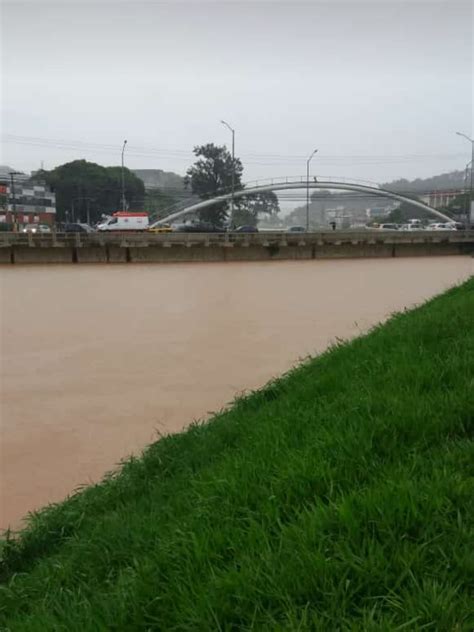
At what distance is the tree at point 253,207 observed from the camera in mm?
76075

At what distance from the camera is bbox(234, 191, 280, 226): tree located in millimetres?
76075

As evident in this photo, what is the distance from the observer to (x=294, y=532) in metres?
2.00

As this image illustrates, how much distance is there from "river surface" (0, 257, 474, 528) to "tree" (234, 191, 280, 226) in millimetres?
51772

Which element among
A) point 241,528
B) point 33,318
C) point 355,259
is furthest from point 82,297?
point 355,259

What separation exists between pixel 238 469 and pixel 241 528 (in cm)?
63

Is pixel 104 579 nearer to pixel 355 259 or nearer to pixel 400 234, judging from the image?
pixel 355 259

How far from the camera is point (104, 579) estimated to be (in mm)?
2355

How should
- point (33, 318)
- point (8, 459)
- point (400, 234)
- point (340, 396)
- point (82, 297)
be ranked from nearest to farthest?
point (340, 396), point (8, 459), point (33, 318), point (82, 297), point (400, 234)

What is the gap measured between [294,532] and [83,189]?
71.1m

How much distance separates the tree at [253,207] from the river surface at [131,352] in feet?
170

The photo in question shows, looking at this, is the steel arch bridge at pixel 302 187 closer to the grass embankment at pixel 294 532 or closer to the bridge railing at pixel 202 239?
the bridge railing at pixel 202 239

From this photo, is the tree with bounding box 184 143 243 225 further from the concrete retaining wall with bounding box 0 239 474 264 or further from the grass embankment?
the grass embankment

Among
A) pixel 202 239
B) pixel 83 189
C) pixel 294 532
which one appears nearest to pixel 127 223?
pixel 202 239

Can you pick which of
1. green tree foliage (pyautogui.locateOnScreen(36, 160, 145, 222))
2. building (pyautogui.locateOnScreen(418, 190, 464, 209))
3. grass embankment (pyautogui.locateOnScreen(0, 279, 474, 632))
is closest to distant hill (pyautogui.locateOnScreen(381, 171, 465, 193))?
building (pyautogui.locateOnScreen(418, 190, 464, 209))
